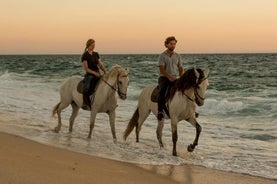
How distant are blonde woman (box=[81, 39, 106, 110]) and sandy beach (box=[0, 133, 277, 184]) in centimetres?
251

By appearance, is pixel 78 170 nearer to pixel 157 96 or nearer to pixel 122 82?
pixel 157 96

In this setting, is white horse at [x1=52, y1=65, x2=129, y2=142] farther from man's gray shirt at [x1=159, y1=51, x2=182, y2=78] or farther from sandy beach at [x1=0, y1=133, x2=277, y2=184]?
sandy beach at [x1=0, y1=133, x2=277, y2=184]

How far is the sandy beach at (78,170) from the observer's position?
201 inches

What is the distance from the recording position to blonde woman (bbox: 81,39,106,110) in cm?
984

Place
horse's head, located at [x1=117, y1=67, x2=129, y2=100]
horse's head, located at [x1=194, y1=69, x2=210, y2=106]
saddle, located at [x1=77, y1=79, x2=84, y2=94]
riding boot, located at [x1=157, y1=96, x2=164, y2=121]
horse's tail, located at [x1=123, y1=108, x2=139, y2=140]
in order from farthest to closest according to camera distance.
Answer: saddle, located at [x1=77, y1=79, x2=84, y2=94] < horse's tail, located at [x1=123, y1=108, x2=139, y2=140] < horse's head, located at [x1=117, y1=67, x2=129, y2=100] < riding boot, located at [x1=157, y1=96, x2=164, y2=121] < horse's head, located at [x1=194, y1=69, x2=210, y2=106]

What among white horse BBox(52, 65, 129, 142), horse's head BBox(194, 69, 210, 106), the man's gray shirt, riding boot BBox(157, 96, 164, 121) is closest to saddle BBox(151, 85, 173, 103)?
riding boot BBox(157, 96, 164, 121)

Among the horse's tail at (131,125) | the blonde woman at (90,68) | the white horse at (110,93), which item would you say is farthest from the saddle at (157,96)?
the blonde woman at (90,68)

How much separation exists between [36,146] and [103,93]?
8.43 ft

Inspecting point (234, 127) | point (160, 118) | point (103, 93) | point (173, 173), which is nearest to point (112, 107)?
point (103, 93)

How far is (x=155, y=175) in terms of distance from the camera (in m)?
6.43

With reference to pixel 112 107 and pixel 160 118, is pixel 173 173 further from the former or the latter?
pixel 112 107

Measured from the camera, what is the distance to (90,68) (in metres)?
9.96

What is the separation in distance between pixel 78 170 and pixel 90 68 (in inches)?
176

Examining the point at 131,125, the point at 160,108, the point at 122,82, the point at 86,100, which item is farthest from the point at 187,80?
the point at 86,100
